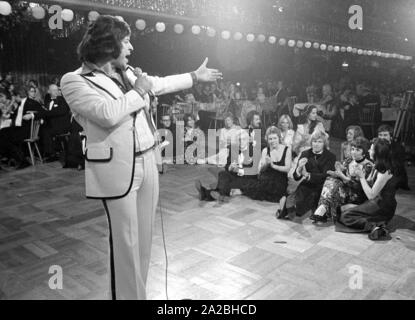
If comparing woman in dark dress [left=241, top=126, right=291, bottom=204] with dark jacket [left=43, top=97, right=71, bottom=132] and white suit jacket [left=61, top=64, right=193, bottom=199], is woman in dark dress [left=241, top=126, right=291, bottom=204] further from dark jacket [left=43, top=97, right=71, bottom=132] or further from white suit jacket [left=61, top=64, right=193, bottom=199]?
dark jacket [left=43, top=97, right=71, bottom=132]

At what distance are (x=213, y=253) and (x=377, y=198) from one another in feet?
4.73

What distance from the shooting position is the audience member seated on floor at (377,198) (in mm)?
3224

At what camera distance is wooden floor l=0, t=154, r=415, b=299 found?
7.77 feet

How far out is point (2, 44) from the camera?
8000 millimetres

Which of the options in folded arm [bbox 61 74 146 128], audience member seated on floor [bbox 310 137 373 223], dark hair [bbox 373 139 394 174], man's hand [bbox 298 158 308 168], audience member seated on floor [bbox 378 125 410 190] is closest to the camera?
folded arm [bbox 61 74 146 128]

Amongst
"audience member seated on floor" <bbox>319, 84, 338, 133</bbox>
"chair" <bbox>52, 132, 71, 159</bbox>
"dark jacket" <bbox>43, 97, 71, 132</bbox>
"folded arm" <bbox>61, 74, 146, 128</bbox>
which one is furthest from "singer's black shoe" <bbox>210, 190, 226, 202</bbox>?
"audience member seated on floor" <bbox>319, 84, 338, 133</bbox>

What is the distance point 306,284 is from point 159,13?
436cm

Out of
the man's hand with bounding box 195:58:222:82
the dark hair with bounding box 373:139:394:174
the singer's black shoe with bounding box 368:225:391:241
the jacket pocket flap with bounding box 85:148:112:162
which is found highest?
the man's hand with bounding box 195:58:222:82

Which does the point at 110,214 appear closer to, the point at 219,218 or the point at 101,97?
the point at 101,97

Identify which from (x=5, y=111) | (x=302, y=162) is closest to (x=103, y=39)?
(x=302, y=162)

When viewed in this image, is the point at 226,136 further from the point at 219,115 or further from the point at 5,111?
the point at 5,111

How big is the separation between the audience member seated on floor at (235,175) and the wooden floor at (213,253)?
140 mm

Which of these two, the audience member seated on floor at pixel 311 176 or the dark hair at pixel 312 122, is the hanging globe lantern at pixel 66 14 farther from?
the audience member seated on floor at pixel 311 176

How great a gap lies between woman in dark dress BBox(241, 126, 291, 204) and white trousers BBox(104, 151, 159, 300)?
8.40 ft
